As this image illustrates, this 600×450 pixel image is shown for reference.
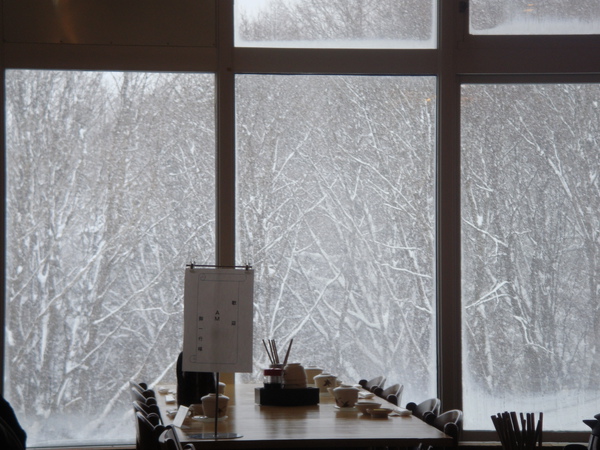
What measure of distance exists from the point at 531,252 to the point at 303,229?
4.76 ft

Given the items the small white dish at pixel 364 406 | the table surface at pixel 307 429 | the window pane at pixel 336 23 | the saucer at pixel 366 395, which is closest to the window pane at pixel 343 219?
the window pane at pixel 336 23

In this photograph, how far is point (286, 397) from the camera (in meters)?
3.67

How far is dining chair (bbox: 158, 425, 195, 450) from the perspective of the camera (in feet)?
8.06

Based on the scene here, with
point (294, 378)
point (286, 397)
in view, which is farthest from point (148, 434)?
point (294, 378)

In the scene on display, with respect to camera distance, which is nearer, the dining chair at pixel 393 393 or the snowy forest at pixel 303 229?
the dining chair at pixel 393 393

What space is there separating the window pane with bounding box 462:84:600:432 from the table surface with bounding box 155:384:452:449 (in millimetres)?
1805

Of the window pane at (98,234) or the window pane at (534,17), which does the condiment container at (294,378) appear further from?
the window pane at (534,17)

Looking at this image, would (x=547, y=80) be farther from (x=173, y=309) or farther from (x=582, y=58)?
(x=173, y=309)

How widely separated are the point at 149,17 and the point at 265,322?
2.00m

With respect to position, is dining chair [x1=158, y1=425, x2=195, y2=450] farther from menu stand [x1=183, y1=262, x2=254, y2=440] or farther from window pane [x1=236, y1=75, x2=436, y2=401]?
window pane [x1=236, y1=75, x2=436, y2=401]

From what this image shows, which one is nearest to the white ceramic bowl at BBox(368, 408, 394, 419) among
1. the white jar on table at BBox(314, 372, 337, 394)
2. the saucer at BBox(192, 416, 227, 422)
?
the saucer at BBox(192, 416, 227, 422)

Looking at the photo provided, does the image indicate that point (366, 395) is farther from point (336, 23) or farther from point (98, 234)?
point (336, 23)

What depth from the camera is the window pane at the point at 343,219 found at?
5207mm

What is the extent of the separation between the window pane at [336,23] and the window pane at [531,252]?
1.77 ft
